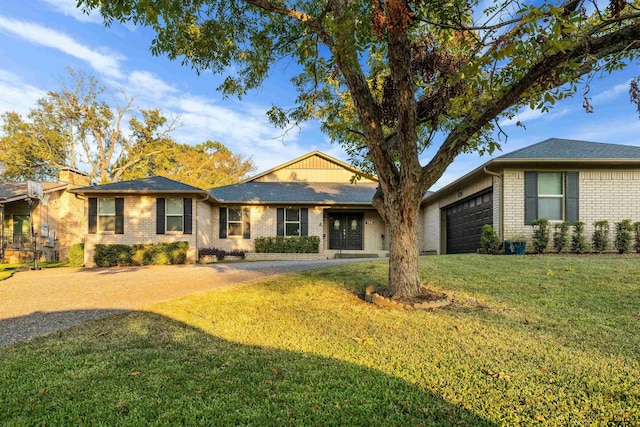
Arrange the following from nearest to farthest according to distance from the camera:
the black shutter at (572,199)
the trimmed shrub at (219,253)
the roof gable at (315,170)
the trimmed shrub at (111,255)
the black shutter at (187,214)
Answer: the black shutter at (572,199) < the trimmed shrub at (111,255) < the black shutter at (187,214) < the trimmed shrub at (219,253) < the roof gable at (315,170)

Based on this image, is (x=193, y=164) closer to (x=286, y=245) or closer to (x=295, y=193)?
(x=295, y=193)

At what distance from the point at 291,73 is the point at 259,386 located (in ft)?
23.5

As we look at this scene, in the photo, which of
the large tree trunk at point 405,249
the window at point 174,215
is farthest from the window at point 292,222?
the large tree trunk at point 405,249

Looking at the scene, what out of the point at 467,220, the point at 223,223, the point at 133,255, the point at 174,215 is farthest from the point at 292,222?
the point at 467,220

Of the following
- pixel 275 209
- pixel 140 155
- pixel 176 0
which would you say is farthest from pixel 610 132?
pixel 140 155

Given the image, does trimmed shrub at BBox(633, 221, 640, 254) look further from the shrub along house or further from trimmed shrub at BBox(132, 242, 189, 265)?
trimmed shrub at BBox(132, 242, 189, 265)

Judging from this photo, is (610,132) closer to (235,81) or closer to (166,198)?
(235,81)

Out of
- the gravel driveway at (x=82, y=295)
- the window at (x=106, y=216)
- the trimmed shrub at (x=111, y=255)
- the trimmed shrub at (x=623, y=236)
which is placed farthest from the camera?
the window at (x=106, y=216)

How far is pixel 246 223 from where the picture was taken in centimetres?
1680

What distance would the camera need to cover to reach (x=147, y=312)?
5324mm

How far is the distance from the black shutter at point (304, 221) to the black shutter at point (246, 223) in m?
2.52

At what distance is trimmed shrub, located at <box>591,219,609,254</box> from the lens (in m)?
10.7

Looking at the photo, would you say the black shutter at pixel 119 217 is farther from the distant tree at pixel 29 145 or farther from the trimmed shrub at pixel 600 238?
the distant tree at pixel 29 145

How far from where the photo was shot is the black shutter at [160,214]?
14.3m
